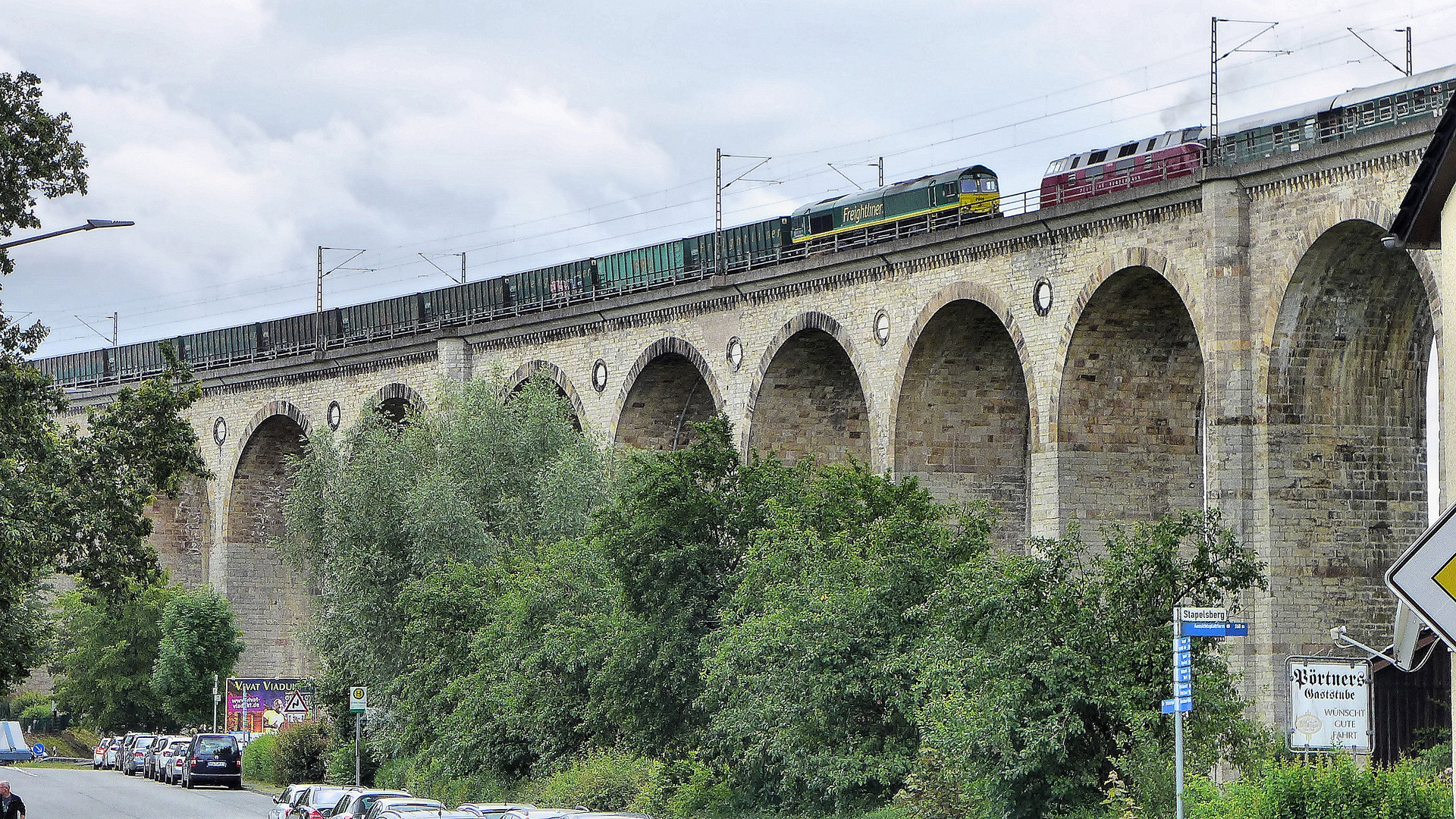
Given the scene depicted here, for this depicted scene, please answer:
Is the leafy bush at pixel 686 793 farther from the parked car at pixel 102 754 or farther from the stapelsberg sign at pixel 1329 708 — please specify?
the parked car at pixel 102 754

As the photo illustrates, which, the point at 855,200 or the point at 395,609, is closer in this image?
the point at 395,609

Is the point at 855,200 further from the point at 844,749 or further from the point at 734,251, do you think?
the point at 844,749

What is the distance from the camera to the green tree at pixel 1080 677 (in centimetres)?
2002

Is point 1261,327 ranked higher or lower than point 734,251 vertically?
lower

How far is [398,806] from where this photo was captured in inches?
907

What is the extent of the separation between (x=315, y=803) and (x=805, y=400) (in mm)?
22444

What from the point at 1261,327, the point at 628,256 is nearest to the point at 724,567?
the point at 1261,327

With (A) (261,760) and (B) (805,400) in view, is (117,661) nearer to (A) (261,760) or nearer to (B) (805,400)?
(A) (261,760)

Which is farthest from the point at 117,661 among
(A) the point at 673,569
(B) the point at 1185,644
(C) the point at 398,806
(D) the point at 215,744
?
(B) the point at 1185,644

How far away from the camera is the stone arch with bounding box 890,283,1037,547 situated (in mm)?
43156

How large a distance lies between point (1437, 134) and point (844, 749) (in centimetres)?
1554

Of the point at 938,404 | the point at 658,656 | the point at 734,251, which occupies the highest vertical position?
the point at 734,251

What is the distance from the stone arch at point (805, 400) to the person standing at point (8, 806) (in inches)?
1037

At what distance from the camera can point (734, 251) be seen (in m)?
50.7
